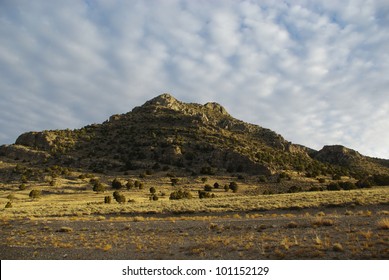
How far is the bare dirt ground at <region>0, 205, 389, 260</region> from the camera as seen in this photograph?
515 inches

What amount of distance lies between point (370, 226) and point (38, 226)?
22.3 meters

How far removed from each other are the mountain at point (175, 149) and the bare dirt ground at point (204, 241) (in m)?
52.7

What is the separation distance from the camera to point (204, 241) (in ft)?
55.3

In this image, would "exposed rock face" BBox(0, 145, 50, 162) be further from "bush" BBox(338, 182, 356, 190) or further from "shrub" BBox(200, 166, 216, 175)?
"bush" BBox(338, 182, 356, 190)

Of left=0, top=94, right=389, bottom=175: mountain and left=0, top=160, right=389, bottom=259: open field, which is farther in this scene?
left=0, top=94, right=389, bottom=175: mountain

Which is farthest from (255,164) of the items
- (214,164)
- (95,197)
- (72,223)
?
(72,223)

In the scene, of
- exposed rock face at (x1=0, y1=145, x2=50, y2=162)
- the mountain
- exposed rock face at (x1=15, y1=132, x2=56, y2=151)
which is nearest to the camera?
the mountain

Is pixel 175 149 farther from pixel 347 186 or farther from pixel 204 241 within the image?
pixel 204 241

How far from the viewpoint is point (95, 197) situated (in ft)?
170

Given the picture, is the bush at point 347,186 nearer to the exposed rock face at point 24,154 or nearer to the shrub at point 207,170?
the shrub at point 207,170

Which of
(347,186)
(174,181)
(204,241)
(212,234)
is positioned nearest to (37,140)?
(174,181)

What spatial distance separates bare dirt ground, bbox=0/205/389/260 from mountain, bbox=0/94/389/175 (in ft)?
173

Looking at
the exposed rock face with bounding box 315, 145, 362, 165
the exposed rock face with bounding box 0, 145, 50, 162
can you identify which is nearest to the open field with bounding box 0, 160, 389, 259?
the exposed rock face with bounding box 0, 145, 50, 162

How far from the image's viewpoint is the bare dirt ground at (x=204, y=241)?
13.1 metres
